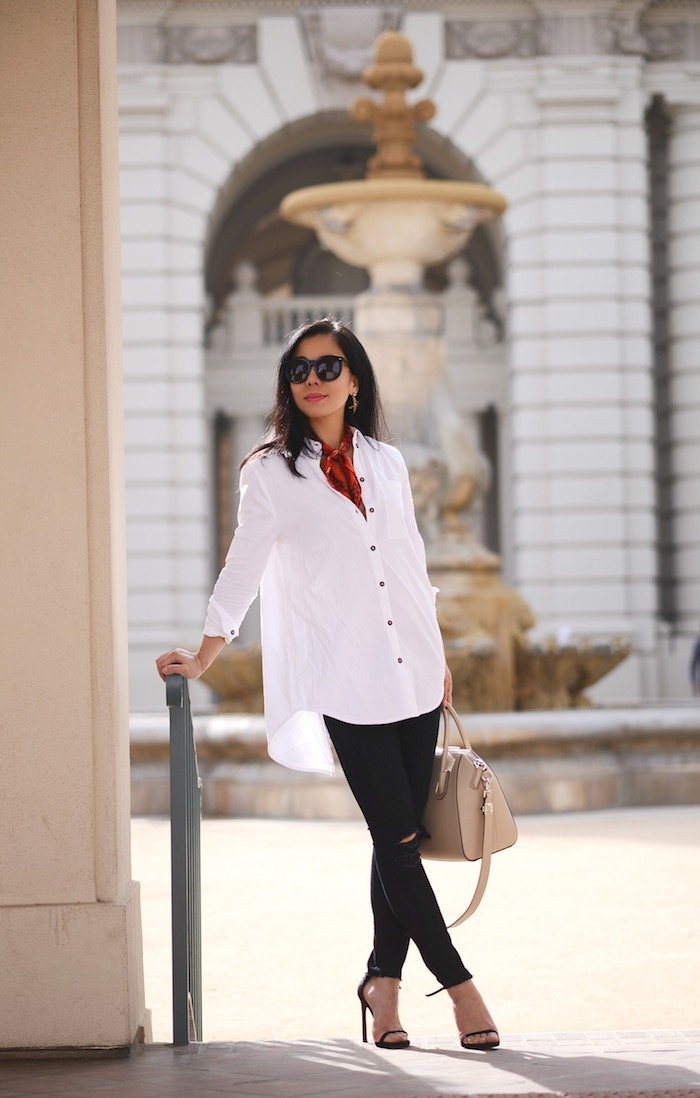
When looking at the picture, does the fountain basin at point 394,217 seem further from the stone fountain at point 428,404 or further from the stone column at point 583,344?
the stone column at point 583,344

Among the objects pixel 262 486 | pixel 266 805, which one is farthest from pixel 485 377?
pixel 262 486

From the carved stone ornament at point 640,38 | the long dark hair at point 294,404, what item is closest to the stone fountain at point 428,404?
the long dark hair at point 294,404

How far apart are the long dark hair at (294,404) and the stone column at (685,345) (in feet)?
71.9

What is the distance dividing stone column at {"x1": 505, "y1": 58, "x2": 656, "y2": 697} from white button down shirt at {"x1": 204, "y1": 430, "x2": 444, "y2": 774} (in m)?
21.2

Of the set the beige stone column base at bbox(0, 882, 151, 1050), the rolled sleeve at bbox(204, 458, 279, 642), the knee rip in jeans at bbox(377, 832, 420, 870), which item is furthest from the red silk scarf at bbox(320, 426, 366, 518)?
the beige stone column base at bbox(0, 882, 151, 1050)

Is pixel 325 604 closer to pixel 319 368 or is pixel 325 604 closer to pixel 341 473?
pixel 341 473

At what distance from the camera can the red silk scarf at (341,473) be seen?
4.54m

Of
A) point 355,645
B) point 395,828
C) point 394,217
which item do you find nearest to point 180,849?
point 395,828

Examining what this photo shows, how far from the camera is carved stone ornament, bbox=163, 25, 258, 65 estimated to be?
2575 centimetres

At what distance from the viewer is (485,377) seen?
2744 centimetres

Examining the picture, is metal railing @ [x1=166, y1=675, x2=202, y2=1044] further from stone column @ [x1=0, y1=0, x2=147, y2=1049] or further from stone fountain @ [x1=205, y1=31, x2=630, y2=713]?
stone fountain @ [x1=205, y1=31, x2=630, y2=713]

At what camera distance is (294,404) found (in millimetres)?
4691

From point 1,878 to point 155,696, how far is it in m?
19.7

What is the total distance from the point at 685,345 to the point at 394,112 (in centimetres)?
1314
